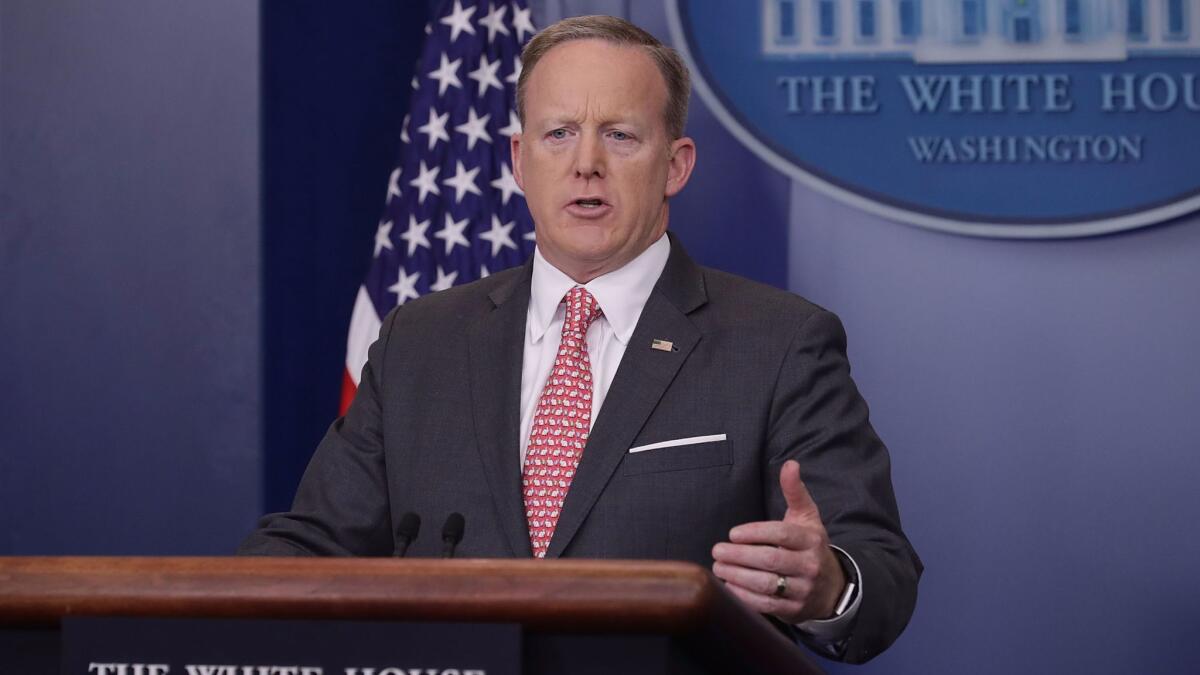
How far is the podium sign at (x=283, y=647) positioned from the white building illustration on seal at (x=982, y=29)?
2.67 m

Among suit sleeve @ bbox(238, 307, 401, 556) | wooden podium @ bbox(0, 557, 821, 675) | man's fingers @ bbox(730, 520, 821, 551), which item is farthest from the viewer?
suit sleeve @ bbox(238, 307, 401, 556)

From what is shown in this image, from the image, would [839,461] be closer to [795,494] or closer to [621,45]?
[795,494]

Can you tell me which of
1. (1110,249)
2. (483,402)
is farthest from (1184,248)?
(483,402)

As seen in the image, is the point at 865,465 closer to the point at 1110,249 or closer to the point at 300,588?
the point at 300,588

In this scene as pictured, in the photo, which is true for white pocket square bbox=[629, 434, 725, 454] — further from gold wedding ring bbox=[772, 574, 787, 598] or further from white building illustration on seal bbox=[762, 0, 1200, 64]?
white building illustration on seal bbox=[762, 0, 1200, 64]

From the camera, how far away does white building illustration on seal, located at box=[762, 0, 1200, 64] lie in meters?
3.41

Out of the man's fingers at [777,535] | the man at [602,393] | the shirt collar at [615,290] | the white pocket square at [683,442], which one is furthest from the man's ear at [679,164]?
the man's fingers at [777,535]

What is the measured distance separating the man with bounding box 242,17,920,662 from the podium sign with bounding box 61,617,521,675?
810 mm

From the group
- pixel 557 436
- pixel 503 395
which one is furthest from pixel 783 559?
pixel 503 395

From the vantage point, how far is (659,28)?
143 inches

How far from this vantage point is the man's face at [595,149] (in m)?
2.15

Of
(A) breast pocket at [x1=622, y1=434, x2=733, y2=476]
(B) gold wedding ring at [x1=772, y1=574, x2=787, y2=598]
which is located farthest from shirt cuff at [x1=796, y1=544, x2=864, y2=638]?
(A) breast pocket at [x1=622, y1=434, x2=733, y2=476]

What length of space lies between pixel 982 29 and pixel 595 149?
1.66 metres

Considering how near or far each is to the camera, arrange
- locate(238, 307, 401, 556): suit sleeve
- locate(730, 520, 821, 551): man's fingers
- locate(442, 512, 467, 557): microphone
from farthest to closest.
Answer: locate(238, 307, 401, 556): suit sleeve, locate(442, 512, 467, 557): microphone, locate(730, 520, 821, 551): man's fingers
